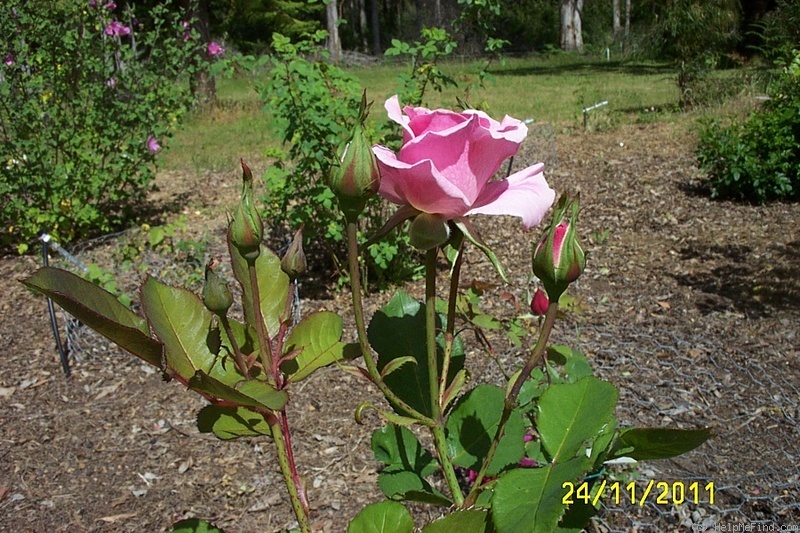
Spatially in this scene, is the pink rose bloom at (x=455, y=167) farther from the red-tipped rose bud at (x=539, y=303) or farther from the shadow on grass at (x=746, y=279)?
the shadow on grass at (x=746, y=279)

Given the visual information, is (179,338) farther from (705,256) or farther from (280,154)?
(705,256)

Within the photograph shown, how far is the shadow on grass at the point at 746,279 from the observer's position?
312 cm

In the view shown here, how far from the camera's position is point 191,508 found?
203 centimetres

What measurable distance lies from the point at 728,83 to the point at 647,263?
5.48 m

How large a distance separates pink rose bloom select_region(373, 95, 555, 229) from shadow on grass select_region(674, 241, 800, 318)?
9.51 feet

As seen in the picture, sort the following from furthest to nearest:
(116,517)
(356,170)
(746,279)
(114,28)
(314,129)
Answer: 1. (114,28)
2. (746,279)
3. (314,129)
4. (116,517)
5. (356,170)

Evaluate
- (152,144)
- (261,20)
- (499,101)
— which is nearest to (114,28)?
(152,144)

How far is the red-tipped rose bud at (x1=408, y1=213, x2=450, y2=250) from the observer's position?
0.48m

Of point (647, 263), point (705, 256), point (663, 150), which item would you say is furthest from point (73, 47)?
point (663, 150)

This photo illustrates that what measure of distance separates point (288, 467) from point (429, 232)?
0.22 m

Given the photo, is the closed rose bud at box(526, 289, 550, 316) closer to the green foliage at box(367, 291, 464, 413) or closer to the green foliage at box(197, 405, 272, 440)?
the green foliage at box(367, 291, 464, 413)

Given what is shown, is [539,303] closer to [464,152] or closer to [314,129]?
[464,152]

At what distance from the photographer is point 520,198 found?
48 cm

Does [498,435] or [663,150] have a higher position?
[498,435]
